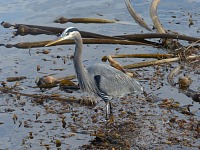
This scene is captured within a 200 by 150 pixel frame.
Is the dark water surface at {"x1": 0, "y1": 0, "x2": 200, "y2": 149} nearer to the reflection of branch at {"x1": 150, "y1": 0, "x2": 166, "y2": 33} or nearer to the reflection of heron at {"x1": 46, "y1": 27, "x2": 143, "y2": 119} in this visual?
the reflection of heron at {"x1": 46, "y1": 27, "x2": 143, "y2": 119}

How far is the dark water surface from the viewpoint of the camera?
8367mm

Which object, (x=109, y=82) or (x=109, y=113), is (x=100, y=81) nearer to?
(x=109, y=82)

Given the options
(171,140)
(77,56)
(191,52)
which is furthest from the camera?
(191,52)

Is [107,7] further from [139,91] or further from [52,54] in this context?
[139,91]

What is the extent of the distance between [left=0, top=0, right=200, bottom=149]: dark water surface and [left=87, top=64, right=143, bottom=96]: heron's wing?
13.4 inches

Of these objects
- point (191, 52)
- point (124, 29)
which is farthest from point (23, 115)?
point (124, 29)

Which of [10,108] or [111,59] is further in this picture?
[111,59]

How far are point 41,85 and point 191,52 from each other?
10.4ft

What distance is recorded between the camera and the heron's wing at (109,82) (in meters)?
9.03

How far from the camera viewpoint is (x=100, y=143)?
809 cm

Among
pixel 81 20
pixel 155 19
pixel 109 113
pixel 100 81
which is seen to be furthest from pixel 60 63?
pixel 109 113

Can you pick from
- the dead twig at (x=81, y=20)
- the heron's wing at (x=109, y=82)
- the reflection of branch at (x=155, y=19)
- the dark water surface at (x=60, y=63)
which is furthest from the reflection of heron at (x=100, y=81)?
the dead twig at (x=81, y=20)

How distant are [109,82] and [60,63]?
9.23 ft

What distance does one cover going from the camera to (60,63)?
38.2ft
